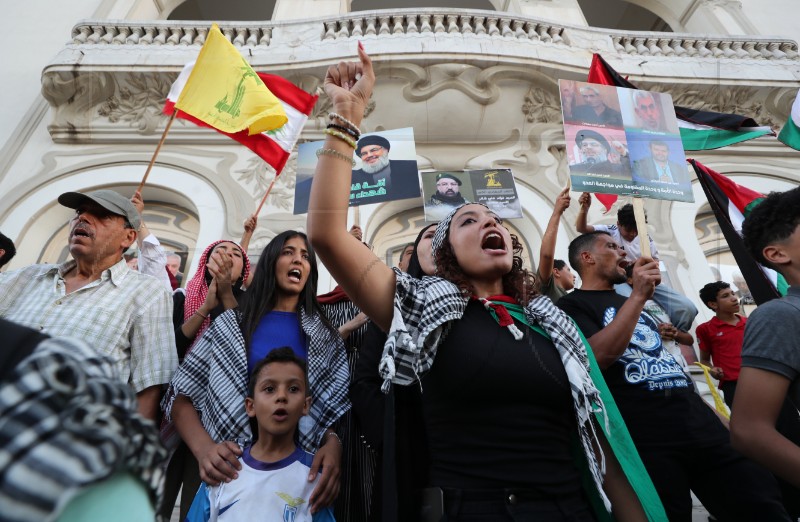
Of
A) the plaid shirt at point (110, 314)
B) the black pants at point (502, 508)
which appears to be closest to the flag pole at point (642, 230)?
the black pants at point (502, 508)

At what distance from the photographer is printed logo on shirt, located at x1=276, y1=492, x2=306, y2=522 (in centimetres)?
182

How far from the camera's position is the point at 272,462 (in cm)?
195

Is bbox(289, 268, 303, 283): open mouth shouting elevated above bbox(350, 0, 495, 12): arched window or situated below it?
below

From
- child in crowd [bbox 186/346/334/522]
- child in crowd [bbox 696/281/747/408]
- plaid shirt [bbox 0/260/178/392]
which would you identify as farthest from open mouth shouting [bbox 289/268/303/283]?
child in crowd [bbox 696/281/747/408]

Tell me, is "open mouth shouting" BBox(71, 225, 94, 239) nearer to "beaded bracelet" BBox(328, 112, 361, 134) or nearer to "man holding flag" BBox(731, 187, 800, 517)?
"beaded bracelet" BBox(328, 112, 361, 134)

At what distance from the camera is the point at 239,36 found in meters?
7.83

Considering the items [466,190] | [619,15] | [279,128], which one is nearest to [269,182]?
[279,128]

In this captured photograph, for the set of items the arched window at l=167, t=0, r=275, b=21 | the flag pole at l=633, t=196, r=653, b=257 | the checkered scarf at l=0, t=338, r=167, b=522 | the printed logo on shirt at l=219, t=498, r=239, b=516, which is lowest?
the printed logo on shirt at l=219, t=498, r=239, b=516

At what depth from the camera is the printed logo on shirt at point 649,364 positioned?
7.09 feet

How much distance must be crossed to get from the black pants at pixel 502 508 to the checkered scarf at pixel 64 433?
0.92 m

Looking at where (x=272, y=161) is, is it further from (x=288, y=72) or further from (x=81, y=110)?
(x=81, y=110)

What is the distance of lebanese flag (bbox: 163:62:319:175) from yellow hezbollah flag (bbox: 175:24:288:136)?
0.28m

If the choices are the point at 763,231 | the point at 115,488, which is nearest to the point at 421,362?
the point at 115,488

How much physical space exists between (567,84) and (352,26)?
510 centimetres
